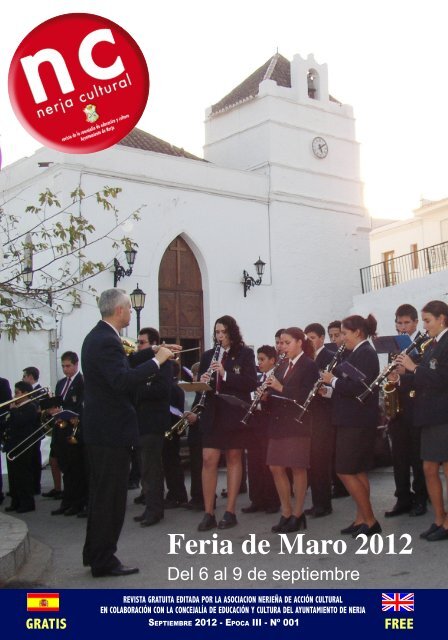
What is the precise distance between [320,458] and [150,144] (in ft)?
55.8

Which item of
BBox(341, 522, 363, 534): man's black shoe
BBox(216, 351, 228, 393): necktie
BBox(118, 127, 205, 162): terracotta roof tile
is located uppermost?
BBox(118, 127, 205, 162): terracotta roof tile

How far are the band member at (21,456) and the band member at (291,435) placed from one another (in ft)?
11.4

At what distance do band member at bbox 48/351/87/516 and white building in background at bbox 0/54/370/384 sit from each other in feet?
27.5

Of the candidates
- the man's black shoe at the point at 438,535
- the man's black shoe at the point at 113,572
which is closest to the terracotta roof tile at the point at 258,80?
the man's black shoe at the point at 438,535

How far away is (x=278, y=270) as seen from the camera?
2275 cm

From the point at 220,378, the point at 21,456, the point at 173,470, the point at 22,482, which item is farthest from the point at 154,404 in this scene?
the point at 22,482

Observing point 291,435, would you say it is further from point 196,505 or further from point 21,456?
point 21,456

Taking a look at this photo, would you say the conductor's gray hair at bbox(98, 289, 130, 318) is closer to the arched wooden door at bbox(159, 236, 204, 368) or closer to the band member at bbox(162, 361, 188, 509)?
the band member at bbox(162, 361, 188, 509)

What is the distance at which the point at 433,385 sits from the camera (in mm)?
6023

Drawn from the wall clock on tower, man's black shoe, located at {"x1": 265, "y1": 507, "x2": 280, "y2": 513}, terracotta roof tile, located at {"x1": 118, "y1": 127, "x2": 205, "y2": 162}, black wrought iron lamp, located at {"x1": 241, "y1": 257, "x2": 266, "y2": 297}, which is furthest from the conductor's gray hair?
the wall clock on tower

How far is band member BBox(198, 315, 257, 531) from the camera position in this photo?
7.03m
